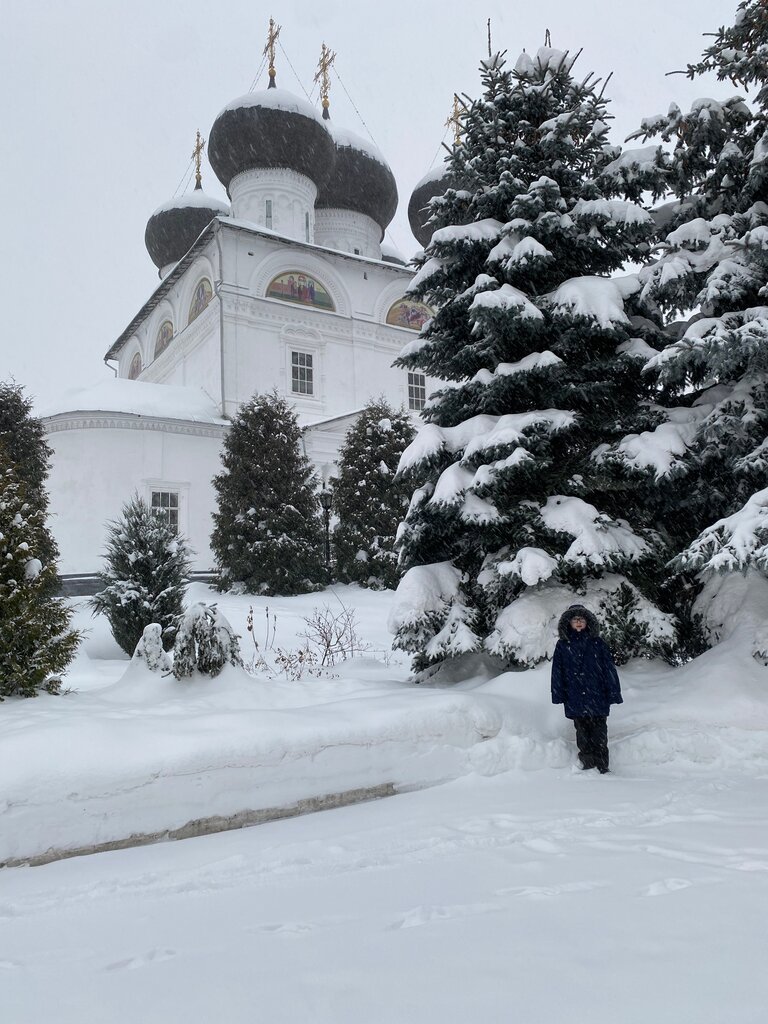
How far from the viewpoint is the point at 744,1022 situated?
2.08 meters

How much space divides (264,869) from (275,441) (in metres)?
14.2

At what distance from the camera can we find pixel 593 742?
18.9 feet

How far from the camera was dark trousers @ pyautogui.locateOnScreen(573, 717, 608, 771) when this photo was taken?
573 centimetres

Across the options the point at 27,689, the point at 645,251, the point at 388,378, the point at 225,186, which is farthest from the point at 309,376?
the point at 27,689

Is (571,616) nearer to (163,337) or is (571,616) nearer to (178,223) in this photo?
(163,337)

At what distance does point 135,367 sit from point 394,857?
33.1 metres

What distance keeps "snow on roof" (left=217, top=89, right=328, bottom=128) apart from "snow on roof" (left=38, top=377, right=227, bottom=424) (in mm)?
11068

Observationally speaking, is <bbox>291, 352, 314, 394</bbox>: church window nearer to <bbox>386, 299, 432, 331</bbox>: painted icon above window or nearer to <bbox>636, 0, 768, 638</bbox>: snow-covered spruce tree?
<bbox>386, 299, 432, 331</bbox>: painted icon above window

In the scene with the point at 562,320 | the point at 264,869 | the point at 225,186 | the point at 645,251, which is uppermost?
the point at 225,186

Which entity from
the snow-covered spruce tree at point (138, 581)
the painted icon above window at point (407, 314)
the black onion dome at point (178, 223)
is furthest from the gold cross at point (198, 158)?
the snow-covered spruce tree at point (138, 581)

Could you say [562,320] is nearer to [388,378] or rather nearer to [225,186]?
[388,378]

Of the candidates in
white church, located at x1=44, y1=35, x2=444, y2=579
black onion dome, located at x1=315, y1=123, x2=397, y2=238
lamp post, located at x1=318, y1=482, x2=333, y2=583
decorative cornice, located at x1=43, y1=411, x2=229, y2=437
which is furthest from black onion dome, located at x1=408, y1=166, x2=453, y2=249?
lamp post, located at x1=318, y1=482, x2=333, y2=583

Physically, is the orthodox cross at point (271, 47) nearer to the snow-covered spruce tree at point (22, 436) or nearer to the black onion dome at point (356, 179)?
the black onion dome at point (356, 179)

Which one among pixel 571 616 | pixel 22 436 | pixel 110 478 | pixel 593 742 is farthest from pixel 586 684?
pixel 110 478
